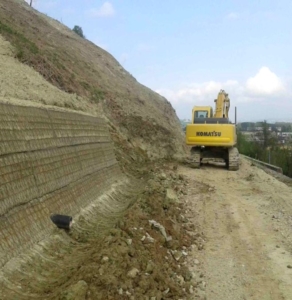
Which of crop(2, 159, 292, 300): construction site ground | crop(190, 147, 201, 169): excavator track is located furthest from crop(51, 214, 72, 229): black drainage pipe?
crop(190, 147, 201, 169): excavator track

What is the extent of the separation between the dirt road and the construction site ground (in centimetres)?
2

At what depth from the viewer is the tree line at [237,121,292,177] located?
51.4m

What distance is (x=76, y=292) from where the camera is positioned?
5.04 m

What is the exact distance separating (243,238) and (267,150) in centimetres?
5132

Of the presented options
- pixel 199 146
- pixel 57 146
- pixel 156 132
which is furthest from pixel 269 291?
pixel 156 132

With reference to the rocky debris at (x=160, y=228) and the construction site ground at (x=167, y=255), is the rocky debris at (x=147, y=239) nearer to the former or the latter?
the construction site ground at (x=167, y=255)

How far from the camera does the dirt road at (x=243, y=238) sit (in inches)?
268

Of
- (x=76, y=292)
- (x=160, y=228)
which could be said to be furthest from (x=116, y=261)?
(x=160, y=228)

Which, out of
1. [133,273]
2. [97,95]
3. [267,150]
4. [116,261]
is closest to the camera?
[133,273]

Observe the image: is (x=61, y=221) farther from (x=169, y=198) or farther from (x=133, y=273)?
(x=169, y=198)

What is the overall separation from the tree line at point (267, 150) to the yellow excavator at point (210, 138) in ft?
101

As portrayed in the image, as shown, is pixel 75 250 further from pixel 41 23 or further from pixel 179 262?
pixel 41 23

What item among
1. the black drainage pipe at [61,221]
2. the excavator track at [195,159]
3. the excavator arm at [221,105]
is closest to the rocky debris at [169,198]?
the black drainage pipe at [61,221]

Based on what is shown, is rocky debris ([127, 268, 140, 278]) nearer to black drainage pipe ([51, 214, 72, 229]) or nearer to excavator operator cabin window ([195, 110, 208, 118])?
black drainage pipe ([51, 214, 72, 229])
